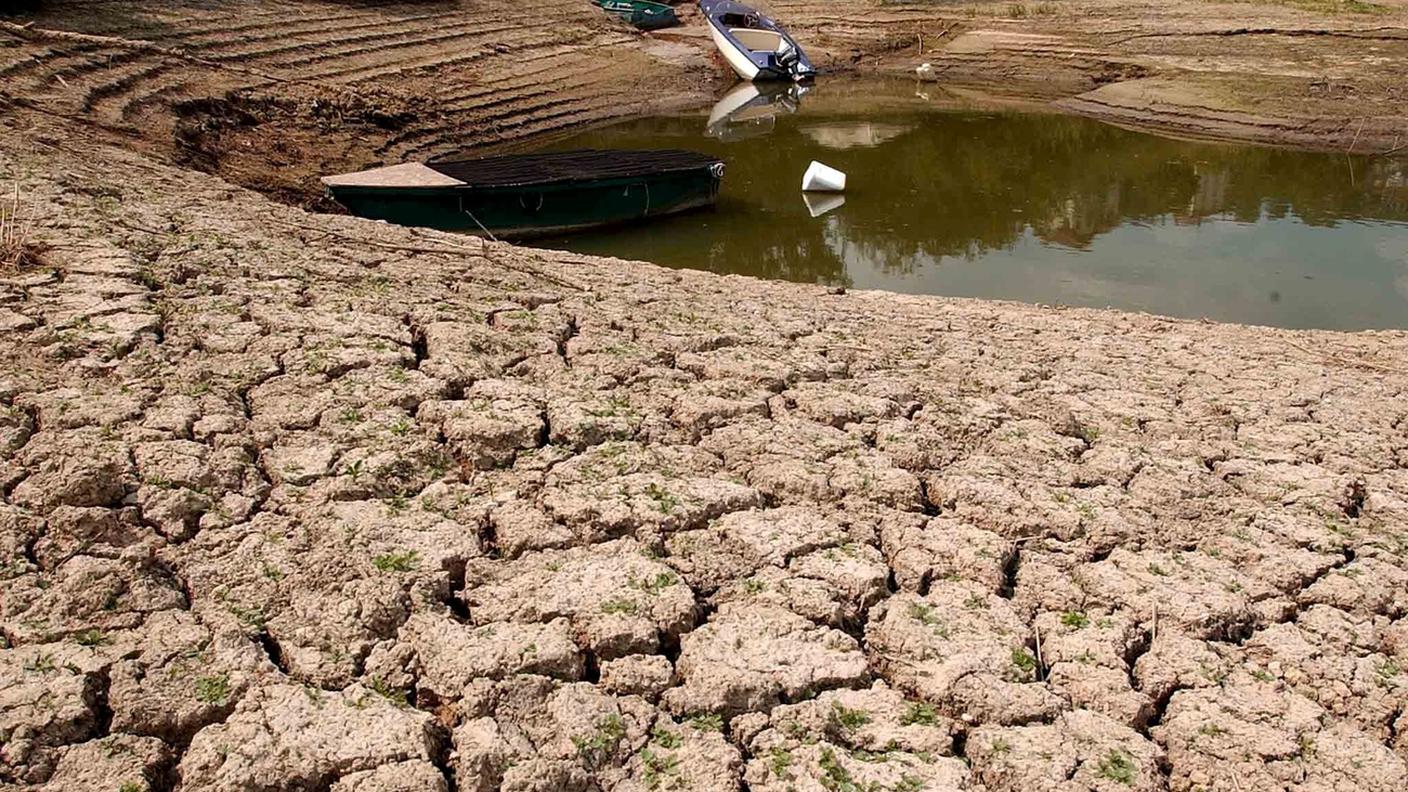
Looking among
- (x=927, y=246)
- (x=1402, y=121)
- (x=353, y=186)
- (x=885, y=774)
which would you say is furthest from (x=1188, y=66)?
(x=885, y=774)

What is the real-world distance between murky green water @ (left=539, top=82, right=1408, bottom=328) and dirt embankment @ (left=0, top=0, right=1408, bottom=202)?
1511mm

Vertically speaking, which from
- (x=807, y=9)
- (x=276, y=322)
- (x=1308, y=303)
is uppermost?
(x=807, y=9)

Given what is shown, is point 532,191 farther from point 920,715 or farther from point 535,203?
point 920,715

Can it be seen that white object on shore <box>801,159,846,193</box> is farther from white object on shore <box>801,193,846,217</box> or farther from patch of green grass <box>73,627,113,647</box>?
patch of green grass <box>73,627,113,647</box>

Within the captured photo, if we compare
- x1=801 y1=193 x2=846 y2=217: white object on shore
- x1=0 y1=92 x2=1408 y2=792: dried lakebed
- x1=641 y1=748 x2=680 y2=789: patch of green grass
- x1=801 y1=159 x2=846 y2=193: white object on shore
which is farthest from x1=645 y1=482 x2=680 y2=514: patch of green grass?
x1=801 y1=159 x2=846 y2=193: white object on shore

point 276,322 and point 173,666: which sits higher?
point 276,322

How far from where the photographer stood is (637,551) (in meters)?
3.86

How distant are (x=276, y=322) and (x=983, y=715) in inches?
149

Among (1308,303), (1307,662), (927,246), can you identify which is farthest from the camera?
(927,246)

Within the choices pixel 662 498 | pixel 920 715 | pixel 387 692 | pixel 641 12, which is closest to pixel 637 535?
pixel 662 498

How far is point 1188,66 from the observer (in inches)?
781

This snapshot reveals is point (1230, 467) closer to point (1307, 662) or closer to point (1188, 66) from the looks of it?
point (1307, 662)

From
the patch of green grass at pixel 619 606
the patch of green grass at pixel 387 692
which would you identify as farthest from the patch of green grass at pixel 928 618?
the patch of green grass at pixel 387 692

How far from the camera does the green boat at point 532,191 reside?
10750 mm
